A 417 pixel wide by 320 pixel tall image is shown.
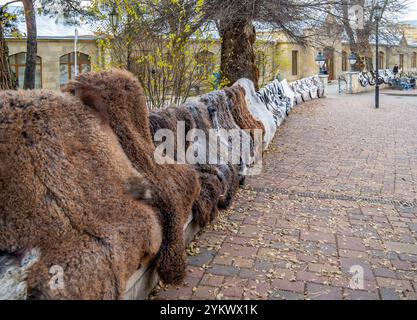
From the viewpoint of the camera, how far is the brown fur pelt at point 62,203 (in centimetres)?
191

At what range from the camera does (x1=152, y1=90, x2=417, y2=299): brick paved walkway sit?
2961 millimetres

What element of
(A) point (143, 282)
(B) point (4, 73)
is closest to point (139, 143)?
(A) point (143, 282)

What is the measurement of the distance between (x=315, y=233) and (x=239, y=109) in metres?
2.66

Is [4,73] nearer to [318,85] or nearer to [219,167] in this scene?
[219,167]

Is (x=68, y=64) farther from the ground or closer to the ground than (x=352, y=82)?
farther from the ground

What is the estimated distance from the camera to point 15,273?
1.76 meters

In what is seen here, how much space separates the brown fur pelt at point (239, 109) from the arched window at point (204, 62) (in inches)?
24.6

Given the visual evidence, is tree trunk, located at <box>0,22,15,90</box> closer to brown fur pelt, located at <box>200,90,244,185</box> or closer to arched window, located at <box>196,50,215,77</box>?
brown fur pelt, located at <box>200,90,244,185</box>

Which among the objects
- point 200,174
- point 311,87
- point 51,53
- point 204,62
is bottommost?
point 200,174

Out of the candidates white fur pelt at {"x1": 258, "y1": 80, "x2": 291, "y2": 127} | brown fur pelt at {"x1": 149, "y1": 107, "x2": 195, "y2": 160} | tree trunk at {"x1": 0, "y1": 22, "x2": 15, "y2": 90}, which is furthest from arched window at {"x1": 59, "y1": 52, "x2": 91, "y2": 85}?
brown fur pelt at {"x1": 149, "y1": 107, "x2": 195, "y2": 160}

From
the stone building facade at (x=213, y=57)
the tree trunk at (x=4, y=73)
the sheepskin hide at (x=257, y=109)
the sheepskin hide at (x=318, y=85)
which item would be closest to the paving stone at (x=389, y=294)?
the tree trunk at (x=4, y=73)

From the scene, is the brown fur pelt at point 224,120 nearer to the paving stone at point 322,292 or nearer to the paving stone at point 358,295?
the paving stone at point 322,292

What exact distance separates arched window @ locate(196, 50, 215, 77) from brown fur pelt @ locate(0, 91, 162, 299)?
4423 millimetres
